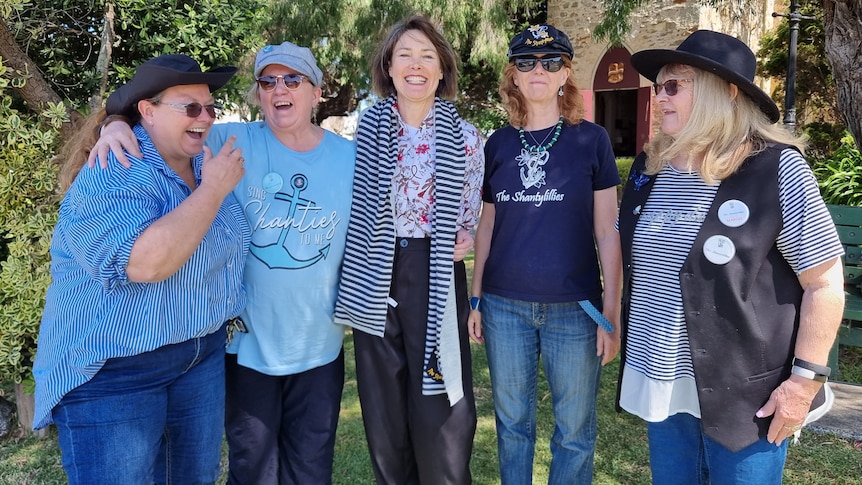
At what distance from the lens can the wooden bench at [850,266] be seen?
4414 millimetres

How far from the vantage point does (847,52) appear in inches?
146

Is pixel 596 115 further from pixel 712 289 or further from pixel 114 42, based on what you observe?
pixel 712 289

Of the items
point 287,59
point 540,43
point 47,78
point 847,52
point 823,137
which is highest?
point 823,137

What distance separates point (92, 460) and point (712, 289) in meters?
1.99

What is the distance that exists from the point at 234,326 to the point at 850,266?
4.62 m

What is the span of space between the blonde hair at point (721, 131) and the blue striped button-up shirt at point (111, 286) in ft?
5.31

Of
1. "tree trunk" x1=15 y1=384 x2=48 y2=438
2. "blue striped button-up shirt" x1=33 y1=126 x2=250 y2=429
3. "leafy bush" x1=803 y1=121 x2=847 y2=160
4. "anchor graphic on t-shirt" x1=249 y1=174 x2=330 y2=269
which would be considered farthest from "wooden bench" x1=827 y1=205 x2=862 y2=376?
"leafy bush" x1=803 y1=121 x2=847 y2=160

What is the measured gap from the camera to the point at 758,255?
1877mm

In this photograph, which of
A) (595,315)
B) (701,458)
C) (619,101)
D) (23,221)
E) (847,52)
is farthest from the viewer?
(619,101)

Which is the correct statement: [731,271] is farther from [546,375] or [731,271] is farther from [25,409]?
[25,409]

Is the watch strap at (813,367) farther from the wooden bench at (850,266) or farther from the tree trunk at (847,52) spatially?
the wooden bench at (850,266)

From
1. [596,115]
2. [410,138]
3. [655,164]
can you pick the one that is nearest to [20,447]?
[410,138]

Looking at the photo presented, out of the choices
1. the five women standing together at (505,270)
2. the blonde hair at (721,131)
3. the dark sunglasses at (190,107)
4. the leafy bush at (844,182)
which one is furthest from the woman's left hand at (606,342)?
the leafy bush at (844,182)

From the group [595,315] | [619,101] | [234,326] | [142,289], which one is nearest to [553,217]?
[595,315]
